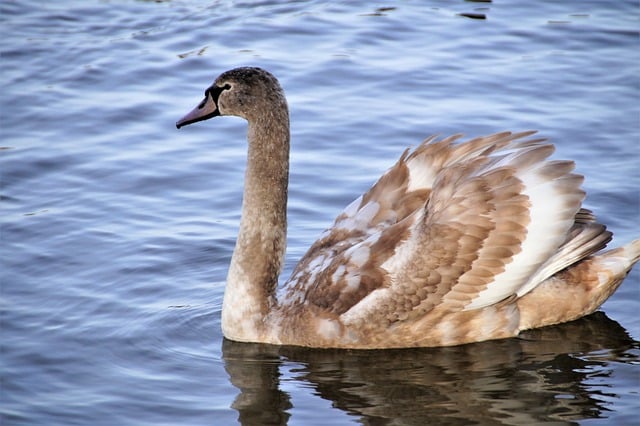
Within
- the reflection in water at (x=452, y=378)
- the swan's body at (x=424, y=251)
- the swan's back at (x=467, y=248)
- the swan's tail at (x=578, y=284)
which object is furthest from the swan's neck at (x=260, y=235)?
the swan's tail at (x=578, y=284)

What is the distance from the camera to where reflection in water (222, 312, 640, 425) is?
25.0 ft

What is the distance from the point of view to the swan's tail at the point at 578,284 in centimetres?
878

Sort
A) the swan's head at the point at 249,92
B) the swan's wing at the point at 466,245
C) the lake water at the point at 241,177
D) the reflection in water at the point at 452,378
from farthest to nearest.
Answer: the swan's head at the point at 249,92
the swan's wing at the point at 466,245
the lake water at the point at 241,177
the reflection in water at the point at 452,378

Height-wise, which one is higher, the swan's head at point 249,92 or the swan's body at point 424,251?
the swan's head at point 249,92

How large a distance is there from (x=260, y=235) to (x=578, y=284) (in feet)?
7.53

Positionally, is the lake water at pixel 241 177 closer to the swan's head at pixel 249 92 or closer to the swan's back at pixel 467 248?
the swan's back at pixel 467 248

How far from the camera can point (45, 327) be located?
888cm

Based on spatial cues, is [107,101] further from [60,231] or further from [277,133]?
[277,133]

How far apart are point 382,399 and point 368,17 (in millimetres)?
9298

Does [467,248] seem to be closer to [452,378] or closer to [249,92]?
[452,378]

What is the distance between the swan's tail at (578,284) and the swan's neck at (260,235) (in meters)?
1.80

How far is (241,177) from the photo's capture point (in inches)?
458

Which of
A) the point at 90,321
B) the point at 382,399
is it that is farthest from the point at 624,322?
the point at 90,321

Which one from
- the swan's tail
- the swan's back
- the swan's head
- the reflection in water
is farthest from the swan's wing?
the swan's head
